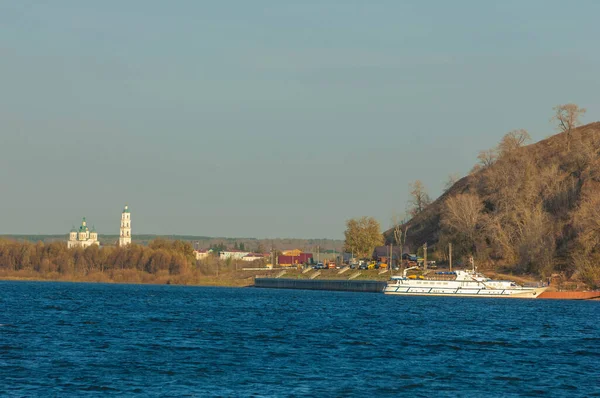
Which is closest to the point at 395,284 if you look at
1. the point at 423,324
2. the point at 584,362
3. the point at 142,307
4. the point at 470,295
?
the point at 470,295

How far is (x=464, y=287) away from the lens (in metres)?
152

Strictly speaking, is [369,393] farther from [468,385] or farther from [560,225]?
[560,225]

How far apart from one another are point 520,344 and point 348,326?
1860 cm

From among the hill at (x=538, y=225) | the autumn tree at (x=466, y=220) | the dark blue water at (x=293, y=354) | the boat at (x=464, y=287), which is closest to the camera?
the dark blue water at (x=293, y=354)

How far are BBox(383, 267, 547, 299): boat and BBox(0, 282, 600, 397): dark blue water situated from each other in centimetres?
4731

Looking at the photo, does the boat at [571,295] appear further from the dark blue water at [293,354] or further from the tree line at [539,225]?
the dark blue water at [293,354]

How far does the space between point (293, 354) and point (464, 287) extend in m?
99.1

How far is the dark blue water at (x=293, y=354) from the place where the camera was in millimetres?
44312

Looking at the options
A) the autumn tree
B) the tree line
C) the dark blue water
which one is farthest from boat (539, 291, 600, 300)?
the dark blue water

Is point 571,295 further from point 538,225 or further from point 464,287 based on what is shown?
point 538,225

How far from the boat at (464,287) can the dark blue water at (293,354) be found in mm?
47310

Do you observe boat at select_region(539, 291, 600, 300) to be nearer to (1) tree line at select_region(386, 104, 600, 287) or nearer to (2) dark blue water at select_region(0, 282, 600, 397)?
(1) tree line at select_region(386, 104, 600, 287)

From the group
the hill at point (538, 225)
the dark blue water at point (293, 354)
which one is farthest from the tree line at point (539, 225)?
the dark blue water at point (293, 354)

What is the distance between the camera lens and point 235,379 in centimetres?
4650
